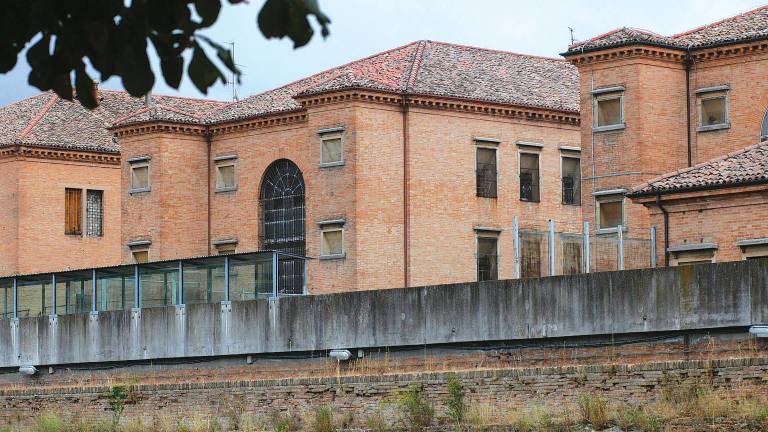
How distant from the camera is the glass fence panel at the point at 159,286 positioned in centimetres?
3750

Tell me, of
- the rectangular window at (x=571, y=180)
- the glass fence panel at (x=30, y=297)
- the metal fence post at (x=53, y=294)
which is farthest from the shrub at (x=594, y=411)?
the rectangular window at (x=571, y=180)

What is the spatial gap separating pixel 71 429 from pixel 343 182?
59.0ft

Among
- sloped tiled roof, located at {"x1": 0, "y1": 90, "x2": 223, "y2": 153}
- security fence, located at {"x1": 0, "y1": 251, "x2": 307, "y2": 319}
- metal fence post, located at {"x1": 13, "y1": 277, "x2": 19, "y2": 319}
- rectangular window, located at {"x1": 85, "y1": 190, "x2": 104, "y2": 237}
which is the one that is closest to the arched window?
sloped tiled roof, located at {"x1": 0, "y1": 90, "x2": 223, "y2": 153}

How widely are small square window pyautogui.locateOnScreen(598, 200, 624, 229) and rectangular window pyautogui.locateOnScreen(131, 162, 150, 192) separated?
1790 cm

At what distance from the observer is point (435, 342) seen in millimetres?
30906

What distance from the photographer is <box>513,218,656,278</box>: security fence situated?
111ft

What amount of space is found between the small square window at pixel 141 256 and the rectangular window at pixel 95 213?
562 cm

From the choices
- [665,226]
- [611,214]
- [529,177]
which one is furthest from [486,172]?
[665,226]

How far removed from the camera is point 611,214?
4422 centimetres

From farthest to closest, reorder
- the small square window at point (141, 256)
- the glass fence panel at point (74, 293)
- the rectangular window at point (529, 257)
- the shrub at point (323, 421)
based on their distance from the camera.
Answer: the small square window at point (141, 256)
the glass fence panel at point (74, 293)
the rectangular window at point (529, 257)
the shrub at point (323, 421)

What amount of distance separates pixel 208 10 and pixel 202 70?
0.32 meters

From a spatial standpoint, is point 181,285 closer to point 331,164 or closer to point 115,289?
point 115,289

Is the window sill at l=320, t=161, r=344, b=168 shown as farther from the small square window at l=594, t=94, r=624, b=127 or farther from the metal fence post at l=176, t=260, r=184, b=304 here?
the metal fence post at l=176, t=260, r=184, b=304

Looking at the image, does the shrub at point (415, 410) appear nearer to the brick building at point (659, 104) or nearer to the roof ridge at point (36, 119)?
the brick building at point (659, 104)
